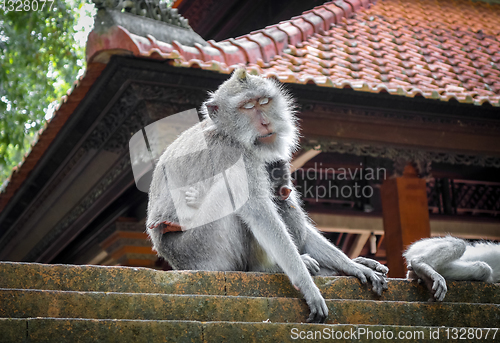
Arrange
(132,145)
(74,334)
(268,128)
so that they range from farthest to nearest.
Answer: (132,145) < (268,128) < (74,334)

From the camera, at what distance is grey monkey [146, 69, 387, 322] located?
330 cm

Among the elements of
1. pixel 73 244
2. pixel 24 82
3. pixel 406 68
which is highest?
pixel 406 68

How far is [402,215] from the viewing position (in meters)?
5.93

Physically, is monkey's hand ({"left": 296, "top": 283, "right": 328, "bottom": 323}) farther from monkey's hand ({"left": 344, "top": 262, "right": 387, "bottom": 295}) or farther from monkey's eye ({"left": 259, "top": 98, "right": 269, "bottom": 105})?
monkey's eye ({"left": 259, "top": 98, "right": 269, "bottom": 105})

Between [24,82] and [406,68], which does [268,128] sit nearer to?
[406,68]

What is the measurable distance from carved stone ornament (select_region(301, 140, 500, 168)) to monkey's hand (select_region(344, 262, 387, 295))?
2.44 m

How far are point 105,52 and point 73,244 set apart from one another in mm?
5781

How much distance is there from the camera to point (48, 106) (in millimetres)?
13172

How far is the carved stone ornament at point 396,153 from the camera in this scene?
5.73m

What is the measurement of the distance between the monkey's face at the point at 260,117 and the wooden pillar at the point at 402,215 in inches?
111

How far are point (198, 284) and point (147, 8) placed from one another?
2929mm

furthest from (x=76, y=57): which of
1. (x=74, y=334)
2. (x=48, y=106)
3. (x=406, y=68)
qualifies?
(x=74, y=334)


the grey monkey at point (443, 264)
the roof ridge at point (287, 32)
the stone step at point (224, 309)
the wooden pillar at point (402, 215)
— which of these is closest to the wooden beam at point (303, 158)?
the wooden pillar at point (402, 215)

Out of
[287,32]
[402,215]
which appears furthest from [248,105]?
[402,215]
